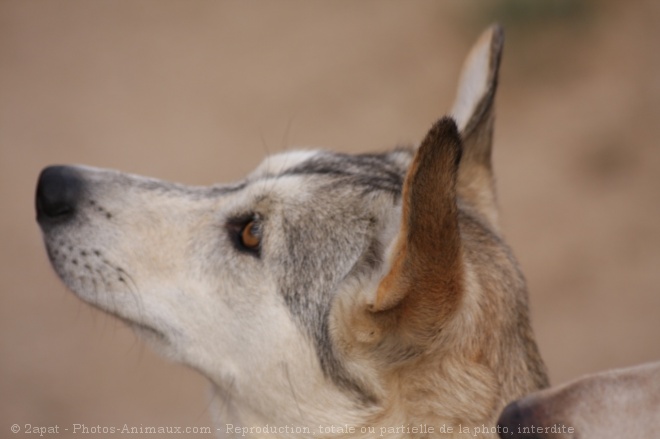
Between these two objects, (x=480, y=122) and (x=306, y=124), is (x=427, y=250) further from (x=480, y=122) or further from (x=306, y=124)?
(x=306, y=124)

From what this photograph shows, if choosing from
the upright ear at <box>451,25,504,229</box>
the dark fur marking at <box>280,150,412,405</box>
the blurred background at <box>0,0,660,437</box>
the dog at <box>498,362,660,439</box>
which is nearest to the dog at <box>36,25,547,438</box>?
the dark fur marking at <box>280,150,412,405</box>

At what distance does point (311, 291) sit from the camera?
3686 mm

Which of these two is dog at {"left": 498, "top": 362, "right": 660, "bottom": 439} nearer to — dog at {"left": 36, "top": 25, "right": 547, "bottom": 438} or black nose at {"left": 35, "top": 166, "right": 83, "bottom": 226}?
dog at {"left": 36, "top": 25, "right": 547, "bottom": 438}

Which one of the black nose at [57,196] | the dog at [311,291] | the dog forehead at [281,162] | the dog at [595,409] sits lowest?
the dog at [595,409]

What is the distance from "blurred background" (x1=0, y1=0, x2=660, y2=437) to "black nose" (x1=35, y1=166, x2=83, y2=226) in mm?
3537

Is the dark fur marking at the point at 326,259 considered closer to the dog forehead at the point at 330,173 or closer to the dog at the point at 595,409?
the dog forehead at the point at 330,173

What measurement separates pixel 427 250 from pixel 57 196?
1925mm

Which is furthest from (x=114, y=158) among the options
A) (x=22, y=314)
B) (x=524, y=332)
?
(x=524, y=332)

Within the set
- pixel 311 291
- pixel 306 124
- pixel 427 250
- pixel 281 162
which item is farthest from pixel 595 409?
pixel 306 124

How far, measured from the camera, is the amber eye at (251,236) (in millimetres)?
3854

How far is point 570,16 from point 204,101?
5.28 metres

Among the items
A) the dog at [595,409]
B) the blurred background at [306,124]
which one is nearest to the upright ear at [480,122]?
the dog at [595,409]

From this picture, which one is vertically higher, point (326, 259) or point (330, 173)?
point (330, 173)

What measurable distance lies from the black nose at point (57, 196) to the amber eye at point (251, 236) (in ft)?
2.69
